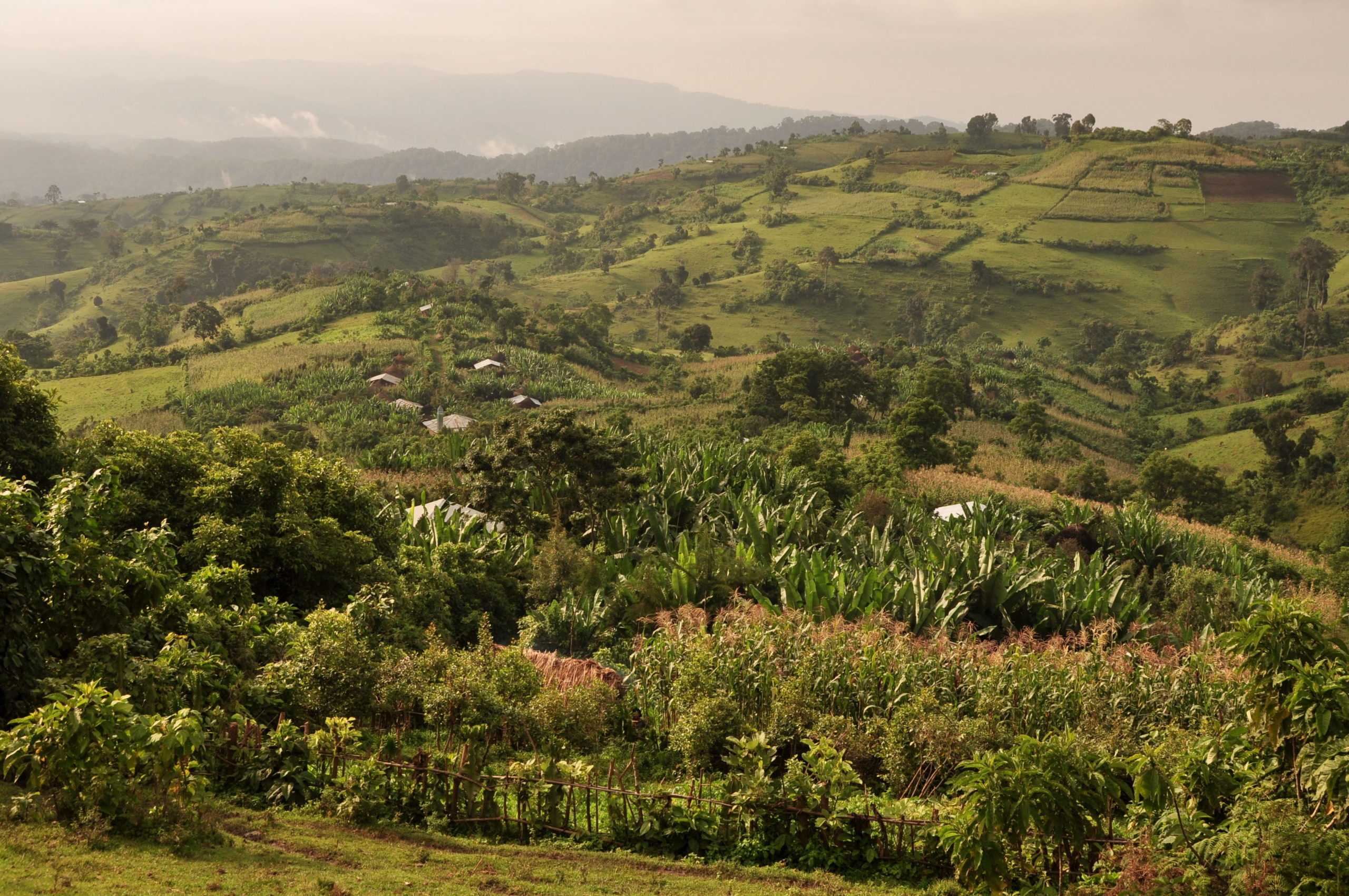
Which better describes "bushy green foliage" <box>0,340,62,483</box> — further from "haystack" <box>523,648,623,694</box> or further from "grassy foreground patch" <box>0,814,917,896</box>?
"grassy foreground patch" <box>0,814,917,896</box>

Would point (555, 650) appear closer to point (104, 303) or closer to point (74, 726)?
point (74, 726)

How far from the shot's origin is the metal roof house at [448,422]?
117 ft

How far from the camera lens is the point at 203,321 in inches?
2112

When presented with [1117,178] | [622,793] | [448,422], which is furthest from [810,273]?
[622,793]

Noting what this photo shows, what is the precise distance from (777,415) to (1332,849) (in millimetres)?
34658

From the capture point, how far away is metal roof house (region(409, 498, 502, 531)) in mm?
18720

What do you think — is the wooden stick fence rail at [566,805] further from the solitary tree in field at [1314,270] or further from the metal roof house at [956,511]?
the solitary tree in field at [1314,270]

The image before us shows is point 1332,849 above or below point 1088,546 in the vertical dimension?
above

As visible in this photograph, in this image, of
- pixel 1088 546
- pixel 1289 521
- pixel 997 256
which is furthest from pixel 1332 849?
pixel 997 256

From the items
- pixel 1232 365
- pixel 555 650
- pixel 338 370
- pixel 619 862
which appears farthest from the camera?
pixel 1232 365

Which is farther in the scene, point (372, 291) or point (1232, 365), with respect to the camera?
point (1232, 365)

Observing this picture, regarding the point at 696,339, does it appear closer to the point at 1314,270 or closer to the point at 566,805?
Answer: the point at 1314,270

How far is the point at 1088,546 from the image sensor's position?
22141 mm

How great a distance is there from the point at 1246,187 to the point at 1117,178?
11.5 meters
